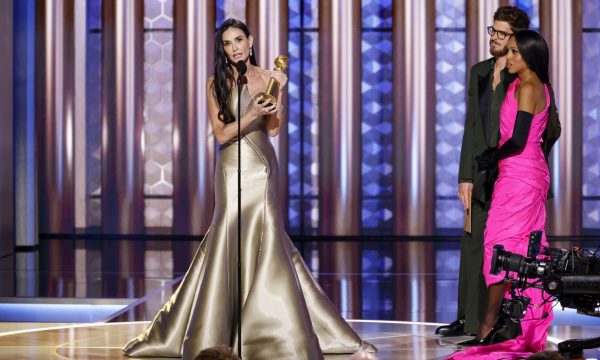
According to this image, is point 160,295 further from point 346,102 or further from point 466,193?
point 346,102

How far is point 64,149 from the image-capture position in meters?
10.7

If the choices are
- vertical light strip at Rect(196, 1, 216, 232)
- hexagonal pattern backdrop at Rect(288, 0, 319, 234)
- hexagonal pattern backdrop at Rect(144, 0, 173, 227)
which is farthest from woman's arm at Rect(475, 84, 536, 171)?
hexagonal pattern backdrop at Rect(144, 0, 173, 227)

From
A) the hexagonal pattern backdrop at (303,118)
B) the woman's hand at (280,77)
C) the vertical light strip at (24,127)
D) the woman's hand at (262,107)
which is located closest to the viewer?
the woman's hand at (262,107)

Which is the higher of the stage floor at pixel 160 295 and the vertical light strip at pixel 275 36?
the vertical light strip at pixel 275 36

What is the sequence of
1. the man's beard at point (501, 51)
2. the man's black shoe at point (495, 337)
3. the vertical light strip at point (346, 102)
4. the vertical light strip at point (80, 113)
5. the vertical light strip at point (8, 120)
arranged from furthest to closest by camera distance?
1. the vertical light strip at point (80, 113)
2. the vertical light strip at point (346, 102)
3. the vertical light strip at point (8, 120)
4. the man's beard at point (501, 51)
5. the man's black shoe at point (495, 337)

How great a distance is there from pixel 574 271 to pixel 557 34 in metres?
7.33

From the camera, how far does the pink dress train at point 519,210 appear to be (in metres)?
4.03

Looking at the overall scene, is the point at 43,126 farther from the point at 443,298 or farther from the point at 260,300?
the point at 260,300

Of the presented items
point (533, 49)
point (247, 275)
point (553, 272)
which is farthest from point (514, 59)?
point (247, 275)

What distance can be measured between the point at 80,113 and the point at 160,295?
185 inches

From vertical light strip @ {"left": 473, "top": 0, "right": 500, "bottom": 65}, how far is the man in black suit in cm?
588

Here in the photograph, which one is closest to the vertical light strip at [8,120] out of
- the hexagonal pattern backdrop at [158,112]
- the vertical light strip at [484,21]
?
the hexagonal pattern backdrop at [158,112]

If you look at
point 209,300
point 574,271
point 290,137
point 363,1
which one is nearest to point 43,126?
point 290,137

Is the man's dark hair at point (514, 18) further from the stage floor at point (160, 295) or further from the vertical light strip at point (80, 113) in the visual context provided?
the vertical light strip at point (80, 113)
